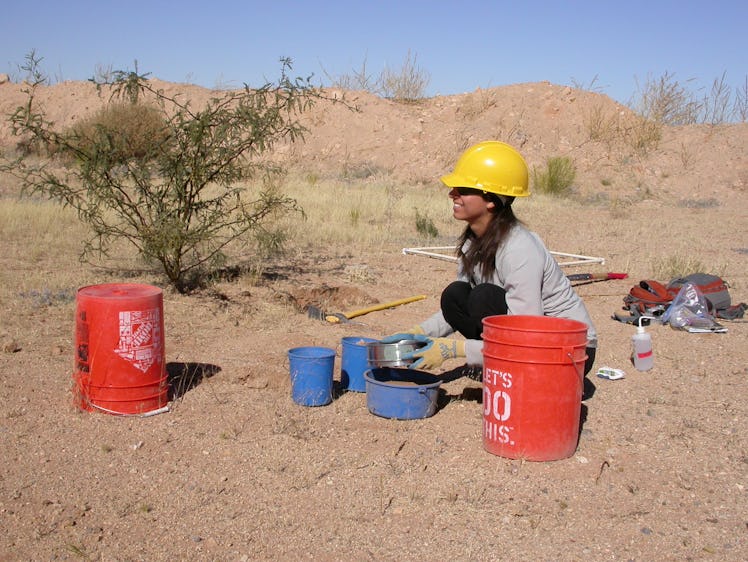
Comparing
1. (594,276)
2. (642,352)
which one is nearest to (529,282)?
(642,352)

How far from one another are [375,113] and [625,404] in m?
25.2

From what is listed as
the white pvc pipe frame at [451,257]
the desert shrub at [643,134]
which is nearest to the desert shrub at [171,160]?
the white pvc pipe frame at [451,257]

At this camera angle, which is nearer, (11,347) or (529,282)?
(529,282)

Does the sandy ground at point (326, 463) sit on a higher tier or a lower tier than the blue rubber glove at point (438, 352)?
lower

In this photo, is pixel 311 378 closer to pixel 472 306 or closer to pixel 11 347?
pixel 472 306

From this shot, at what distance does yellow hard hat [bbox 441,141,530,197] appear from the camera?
3.71 m

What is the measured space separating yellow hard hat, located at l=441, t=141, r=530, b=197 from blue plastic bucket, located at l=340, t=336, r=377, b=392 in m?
1.12

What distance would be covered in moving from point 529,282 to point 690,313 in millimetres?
3029

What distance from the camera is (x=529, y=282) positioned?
364 centimetres

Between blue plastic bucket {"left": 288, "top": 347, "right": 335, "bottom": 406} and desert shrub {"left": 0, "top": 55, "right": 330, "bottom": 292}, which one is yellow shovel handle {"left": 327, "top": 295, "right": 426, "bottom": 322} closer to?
desert shrub {"left": 0, "top": 55, "right": 330, "bottom": 292}

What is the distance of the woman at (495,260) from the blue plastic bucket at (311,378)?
1.48 ft

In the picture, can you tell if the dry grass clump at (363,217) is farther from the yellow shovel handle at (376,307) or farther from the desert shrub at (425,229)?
the yellow shovel handle at (376,307)

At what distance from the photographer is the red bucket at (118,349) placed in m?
3.77

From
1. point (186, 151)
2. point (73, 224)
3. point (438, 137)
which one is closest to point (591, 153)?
point (438, 137)
